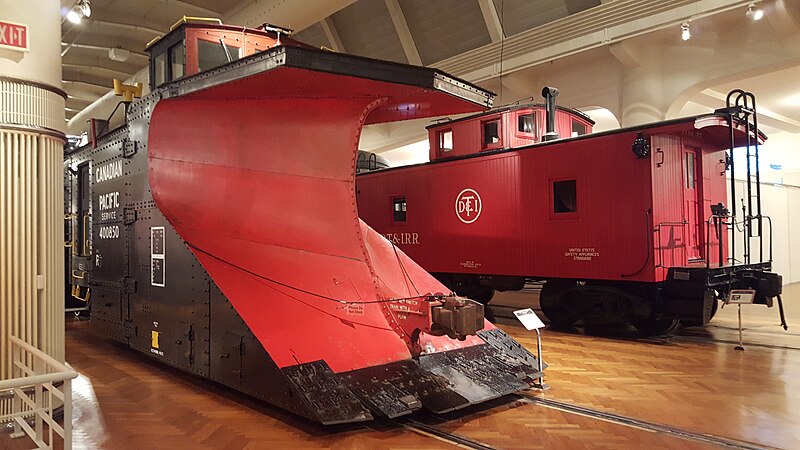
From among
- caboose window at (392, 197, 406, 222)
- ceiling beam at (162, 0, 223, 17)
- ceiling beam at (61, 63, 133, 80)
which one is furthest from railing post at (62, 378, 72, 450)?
ceiling beam at (61, 63, 133, 80)

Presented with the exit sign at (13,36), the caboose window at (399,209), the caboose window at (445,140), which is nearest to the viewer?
the exit sign at (13,36)

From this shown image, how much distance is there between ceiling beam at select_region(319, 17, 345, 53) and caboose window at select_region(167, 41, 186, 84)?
8682 millimetres

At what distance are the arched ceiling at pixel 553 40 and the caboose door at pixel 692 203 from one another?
2.35m

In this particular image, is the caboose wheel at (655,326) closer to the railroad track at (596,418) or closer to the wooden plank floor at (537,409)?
the wooden plank floor at (537,409)

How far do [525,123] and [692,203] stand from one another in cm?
263

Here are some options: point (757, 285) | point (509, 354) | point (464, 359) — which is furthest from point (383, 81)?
point (757, 285)

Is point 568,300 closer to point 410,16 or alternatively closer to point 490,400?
point 490,400

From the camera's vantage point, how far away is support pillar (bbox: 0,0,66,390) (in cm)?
351

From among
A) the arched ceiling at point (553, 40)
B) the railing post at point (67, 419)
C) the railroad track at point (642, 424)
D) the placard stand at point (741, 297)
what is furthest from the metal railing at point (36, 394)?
the placard stand at point (741, 297)

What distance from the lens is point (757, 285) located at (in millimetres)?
6824

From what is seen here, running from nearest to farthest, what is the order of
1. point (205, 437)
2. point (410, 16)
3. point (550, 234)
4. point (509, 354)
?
point (205, 437), point (509, 354), point (550, 234), point (410, 16)

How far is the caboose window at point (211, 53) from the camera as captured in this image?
4660 millimetres

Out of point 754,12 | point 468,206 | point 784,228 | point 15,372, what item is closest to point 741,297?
point 468,206

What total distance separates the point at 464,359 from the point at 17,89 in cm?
355
